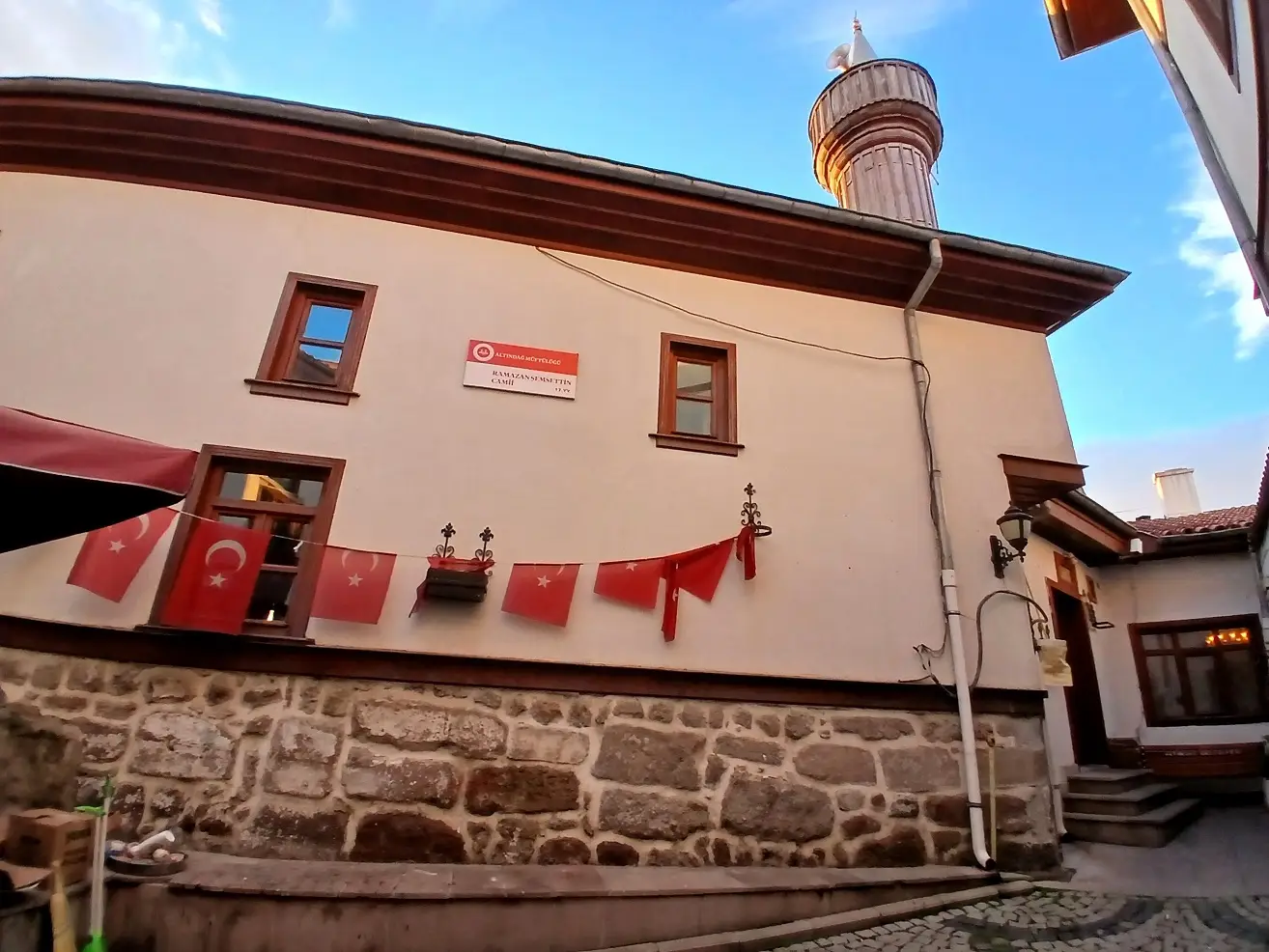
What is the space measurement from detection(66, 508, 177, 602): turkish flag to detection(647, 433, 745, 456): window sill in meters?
3.24

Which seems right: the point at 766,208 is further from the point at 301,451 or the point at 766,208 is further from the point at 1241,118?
the point at 301,451

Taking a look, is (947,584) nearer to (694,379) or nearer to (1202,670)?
(694,379)

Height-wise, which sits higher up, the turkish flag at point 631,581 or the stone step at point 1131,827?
the turkish flag at point 631,581

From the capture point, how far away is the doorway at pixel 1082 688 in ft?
25.2

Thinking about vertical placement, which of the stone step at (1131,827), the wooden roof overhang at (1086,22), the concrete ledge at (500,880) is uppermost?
the wooden roof overhang at (1086,22)

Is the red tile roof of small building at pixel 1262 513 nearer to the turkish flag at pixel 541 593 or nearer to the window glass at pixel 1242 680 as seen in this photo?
the window glass at pixel 1242 680

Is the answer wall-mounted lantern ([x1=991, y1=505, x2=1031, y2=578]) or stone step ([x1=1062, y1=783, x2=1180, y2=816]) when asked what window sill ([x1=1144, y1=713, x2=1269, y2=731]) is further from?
wall-mounted lantern ([x1=991, y1=505, x2=1031, y2=578])

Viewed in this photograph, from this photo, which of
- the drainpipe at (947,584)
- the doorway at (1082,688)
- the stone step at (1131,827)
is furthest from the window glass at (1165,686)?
the drainpipe at (947,584)

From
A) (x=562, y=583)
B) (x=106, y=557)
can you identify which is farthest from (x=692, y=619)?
(x=106, y=557)

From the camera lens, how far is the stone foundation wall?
383 centimetres

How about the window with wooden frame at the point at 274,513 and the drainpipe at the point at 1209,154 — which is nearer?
the drainpipe at the point at 1209,154

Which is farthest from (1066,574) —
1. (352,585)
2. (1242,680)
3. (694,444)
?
(352,585)

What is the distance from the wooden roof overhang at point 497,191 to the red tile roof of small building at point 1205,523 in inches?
185

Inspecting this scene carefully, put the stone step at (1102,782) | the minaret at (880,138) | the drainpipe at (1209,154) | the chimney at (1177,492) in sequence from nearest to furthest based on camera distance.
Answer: the drainpipe at (1209,154)
the stone step at (1102,782)
the minaret at (880,138)
the chimney at (1177,492)
